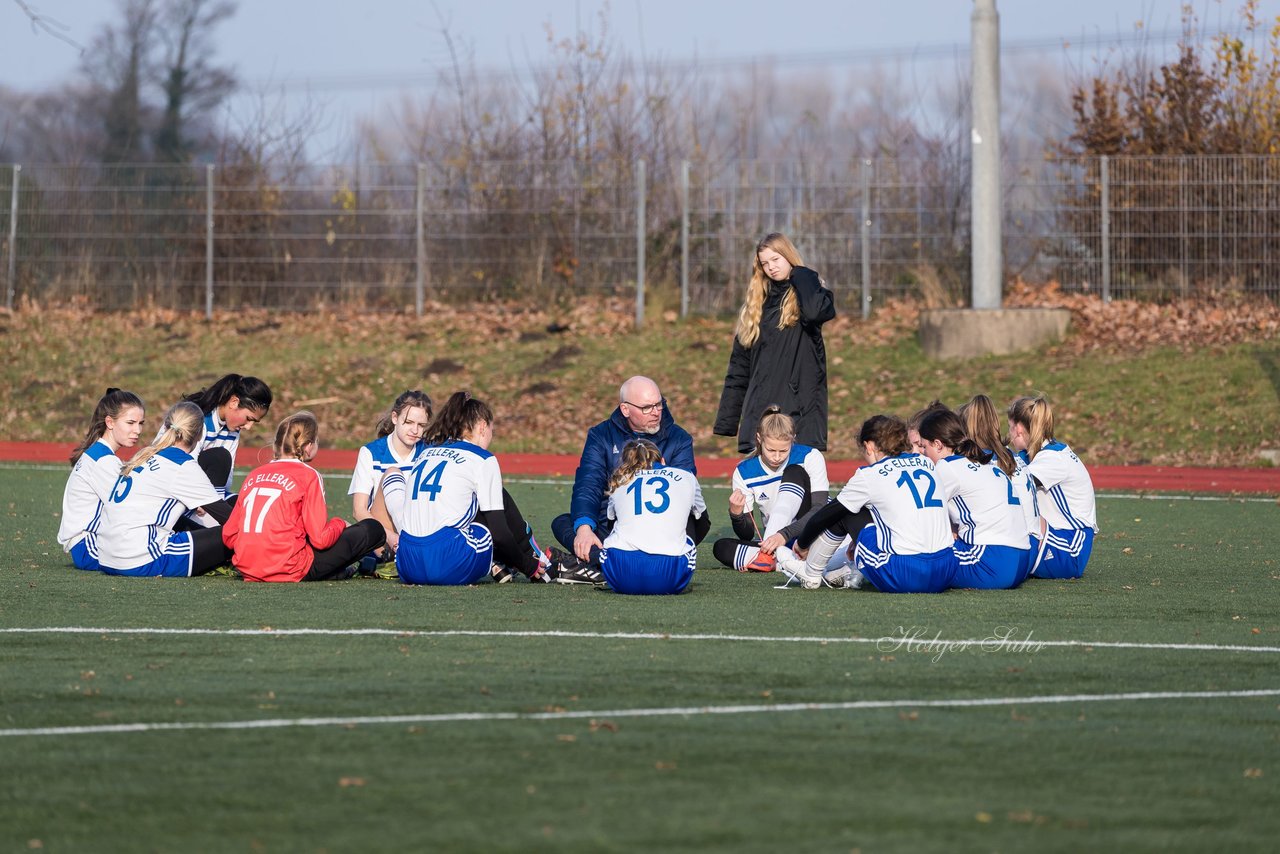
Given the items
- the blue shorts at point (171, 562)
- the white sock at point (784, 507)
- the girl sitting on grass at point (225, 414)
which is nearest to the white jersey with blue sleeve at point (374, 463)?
the girl sitting on grass at point (225, 414)

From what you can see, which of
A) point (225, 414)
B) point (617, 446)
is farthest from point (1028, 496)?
point (225, 414)

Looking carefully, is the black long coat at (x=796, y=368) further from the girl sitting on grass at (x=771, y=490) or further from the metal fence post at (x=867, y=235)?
the metal fence post at (x=867, y=235)

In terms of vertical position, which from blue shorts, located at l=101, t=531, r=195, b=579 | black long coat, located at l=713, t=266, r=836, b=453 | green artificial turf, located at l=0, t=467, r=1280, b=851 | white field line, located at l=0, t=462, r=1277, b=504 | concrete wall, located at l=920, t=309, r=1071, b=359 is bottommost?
green artificial turf, located at l=0, t=467, r=1280, b=851

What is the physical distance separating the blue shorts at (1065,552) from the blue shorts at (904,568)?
93 centimetres

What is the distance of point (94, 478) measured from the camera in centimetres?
912

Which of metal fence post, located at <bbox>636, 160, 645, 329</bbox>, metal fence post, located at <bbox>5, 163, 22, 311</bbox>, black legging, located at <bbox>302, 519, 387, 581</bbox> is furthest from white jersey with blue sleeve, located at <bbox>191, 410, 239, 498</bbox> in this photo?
metal fence post, located at <bbox>5, 163, 22, 311</bbox>

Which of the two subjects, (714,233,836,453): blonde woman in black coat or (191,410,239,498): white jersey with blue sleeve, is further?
(191,410,239,498): white jersey with blue sleeve

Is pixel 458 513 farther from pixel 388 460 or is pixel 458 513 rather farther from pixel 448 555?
pixel 388 460

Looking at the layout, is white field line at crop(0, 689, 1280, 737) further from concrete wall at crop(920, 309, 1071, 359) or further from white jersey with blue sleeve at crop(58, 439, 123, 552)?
concrete wall at crop(920, 309, 1071, 359)

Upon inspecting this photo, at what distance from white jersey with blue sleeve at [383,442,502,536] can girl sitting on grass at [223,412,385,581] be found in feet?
1.70

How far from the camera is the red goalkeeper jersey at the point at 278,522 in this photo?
28.6 ft

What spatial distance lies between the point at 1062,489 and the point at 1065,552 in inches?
14.1

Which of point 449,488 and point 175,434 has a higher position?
point 175,434

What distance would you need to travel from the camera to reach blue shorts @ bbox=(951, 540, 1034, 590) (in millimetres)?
8586
